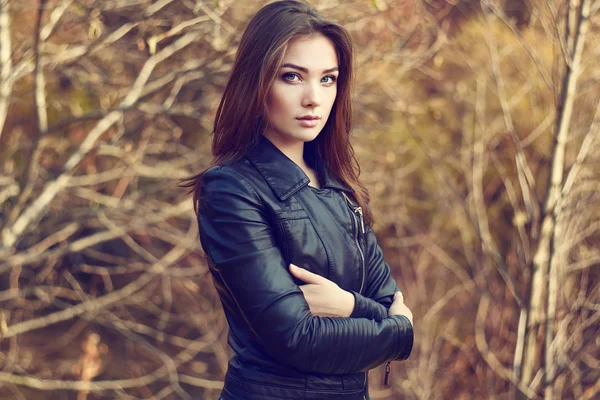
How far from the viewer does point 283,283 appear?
5.39 ft

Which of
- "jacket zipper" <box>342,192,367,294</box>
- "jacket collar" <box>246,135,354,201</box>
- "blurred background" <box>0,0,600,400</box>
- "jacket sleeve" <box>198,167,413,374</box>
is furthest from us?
"blurred background" <box>0,0,600,400</box>

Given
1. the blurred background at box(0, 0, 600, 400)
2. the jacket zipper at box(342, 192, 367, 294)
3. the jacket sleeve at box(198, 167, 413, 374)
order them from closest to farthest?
the jacket sleeve at box(198, 167, 413, 374) → the jacket zipper at box(342, 192, 367, 294) → the blurred background at box(0, 0, 600, 400)

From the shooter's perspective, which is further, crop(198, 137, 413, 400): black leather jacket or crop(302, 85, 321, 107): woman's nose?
crop(302, 85, 321, 107): woman's nose

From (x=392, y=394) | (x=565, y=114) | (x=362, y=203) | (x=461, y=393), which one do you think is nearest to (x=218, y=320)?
(x=392, y=394)

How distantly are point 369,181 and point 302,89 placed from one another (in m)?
3.50

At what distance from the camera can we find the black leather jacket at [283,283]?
1.63m

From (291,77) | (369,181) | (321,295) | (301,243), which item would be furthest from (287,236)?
(369,181)

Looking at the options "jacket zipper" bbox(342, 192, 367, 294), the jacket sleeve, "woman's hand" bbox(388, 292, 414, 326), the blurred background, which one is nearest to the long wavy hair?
the jacket sleeve

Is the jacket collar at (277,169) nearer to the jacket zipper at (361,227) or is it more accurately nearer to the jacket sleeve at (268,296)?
the jacket sleeve at (268,296)

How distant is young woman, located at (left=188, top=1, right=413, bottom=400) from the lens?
5.40 ft

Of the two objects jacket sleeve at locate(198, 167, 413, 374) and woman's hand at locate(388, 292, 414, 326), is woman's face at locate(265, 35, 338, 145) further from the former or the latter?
woman's hand at locate(388, 292, 414, 326)

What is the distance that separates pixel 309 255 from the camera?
1.73m

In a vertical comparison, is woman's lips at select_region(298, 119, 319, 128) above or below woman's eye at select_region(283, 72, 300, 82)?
below

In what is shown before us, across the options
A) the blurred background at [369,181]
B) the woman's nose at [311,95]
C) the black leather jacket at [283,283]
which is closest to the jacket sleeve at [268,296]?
the black leather jacket at [283,283]
